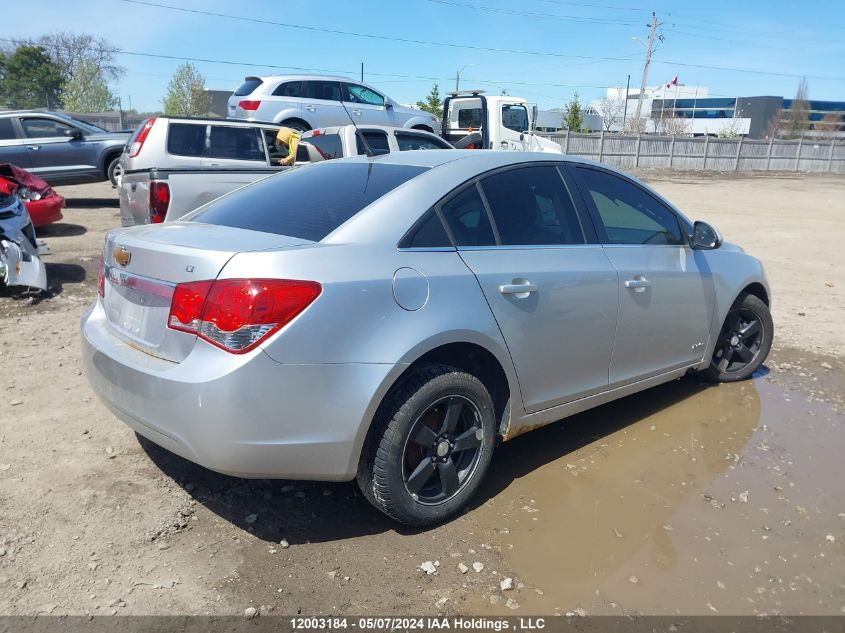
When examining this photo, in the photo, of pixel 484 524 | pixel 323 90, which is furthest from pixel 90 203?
pixel 484 524

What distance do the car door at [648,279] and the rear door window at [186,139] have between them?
7611 millimetres

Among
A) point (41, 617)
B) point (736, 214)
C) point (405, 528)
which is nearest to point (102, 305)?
point (41, 617)

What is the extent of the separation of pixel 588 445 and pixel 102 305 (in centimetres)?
283

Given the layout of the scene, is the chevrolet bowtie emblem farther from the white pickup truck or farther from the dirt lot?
the white pickup truck

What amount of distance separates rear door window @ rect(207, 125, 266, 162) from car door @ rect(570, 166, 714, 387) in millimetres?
7288

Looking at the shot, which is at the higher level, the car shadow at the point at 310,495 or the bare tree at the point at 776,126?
the bare tree at the point at 776,126

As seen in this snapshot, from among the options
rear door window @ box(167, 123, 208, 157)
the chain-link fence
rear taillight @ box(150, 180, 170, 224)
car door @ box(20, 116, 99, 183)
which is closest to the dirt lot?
rear taillight @ box(150, 180, 170, 224)

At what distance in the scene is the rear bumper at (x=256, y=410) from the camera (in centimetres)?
263

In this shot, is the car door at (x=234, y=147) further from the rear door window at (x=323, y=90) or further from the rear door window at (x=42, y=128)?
the rear door window at (x=323, y=90)

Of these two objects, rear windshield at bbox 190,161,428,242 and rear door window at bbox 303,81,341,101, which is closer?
rear windshield at bbox 190,161,428,242

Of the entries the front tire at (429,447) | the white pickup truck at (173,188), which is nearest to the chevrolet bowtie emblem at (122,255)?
the front tire at (429,447)

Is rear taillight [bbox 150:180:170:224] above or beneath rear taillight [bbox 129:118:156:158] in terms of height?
beneath

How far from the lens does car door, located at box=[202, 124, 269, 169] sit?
33.8 ft

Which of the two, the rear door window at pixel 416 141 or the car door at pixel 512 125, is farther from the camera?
the car door at pixel 512 125
